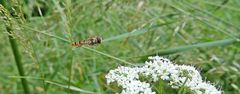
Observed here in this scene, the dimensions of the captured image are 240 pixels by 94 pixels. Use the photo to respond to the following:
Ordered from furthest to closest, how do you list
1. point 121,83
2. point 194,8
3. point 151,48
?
point 151,48
point 194,8
point 121,83

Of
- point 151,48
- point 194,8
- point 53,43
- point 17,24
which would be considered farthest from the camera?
point 53,43

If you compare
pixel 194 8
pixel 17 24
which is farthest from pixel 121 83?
pixel 194 8

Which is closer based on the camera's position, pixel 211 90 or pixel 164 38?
pixel 211 90

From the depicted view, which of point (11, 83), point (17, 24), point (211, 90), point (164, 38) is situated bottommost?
point (211, 90)

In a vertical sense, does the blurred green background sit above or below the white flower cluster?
above

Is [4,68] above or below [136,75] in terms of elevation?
above

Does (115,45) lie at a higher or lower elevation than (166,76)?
higher

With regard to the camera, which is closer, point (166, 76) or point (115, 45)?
point (166, 76)

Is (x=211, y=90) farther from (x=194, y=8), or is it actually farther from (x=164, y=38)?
(x=164, y=38)

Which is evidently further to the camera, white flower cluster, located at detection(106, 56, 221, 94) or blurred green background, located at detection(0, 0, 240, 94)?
blurred green background, located at detection(0, 0, 240, 94)

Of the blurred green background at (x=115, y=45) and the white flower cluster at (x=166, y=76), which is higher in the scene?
the blurred green background at (x=115, y=45)

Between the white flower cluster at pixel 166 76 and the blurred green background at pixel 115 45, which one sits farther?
the blurred green background at pixel 115 45
